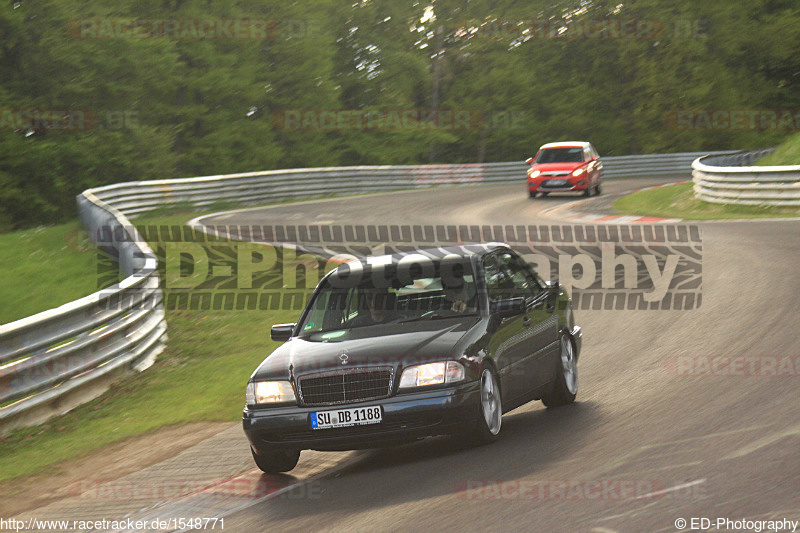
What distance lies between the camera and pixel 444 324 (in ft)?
26.5

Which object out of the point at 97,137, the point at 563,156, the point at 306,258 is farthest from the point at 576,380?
the point at 97,137

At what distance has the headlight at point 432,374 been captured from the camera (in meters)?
7.44

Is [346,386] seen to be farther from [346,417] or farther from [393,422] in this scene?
[393,422]

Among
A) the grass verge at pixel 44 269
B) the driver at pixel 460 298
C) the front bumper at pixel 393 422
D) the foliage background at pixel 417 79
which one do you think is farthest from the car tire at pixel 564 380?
the foliage background at pixel 417 79

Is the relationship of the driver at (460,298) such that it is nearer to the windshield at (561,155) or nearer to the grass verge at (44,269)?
the grass verge at (44,269)

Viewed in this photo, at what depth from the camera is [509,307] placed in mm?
8227

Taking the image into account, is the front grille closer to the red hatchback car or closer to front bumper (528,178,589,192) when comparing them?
the red hatchback car

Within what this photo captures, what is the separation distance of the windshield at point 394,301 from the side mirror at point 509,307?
16 cm

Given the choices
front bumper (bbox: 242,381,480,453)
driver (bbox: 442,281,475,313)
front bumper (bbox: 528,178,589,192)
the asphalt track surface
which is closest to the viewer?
the asphalt track surface

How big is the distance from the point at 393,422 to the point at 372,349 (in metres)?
0.55

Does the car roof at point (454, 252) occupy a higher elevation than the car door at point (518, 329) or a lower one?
higher

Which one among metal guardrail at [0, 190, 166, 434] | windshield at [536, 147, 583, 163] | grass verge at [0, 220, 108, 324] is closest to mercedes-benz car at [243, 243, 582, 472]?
metal guardrail at [0, 190, 166, 434]

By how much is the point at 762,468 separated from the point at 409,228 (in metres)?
17.9

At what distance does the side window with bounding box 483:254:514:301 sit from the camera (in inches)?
337
